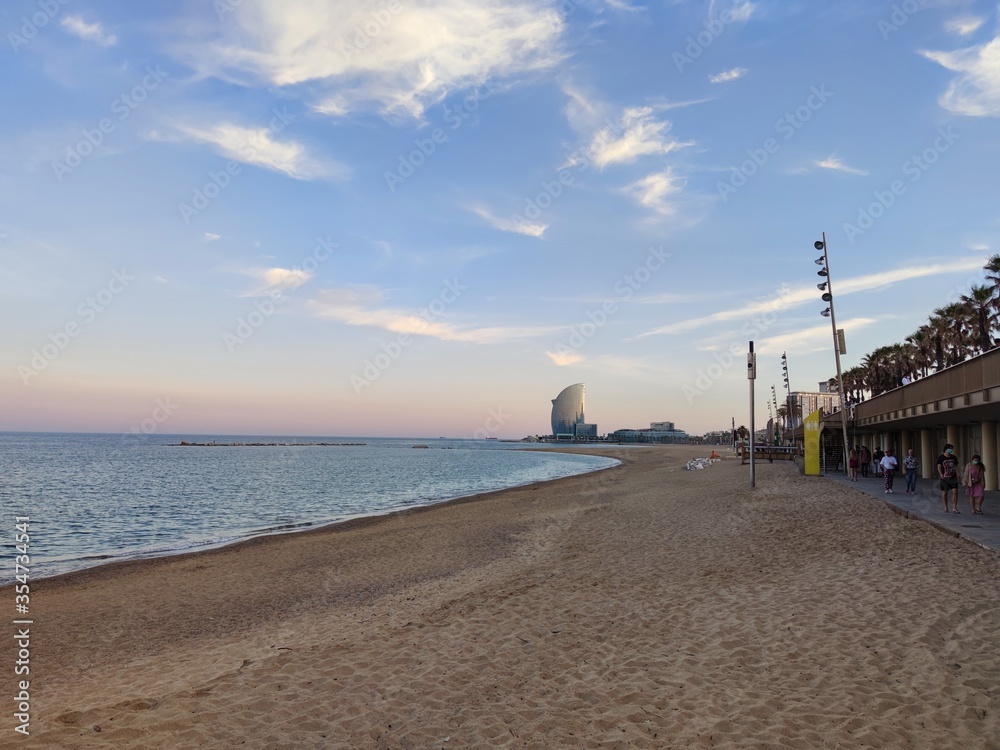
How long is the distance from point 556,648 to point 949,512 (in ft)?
41.6

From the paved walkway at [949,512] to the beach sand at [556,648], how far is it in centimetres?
39

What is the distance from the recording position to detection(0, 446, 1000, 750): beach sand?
16.1 feet

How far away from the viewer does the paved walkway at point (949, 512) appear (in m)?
11.4

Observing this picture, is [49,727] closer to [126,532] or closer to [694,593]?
[694,593]

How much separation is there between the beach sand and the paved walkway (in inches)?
15.5

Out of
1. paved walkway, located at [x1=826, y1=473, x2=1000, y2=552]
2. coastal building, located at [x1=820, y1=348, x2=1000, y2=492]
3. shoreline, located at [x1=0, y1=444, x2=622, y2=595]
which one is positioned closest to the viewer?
paved walkway, located at [x1=826, y1=473, x2=1000, y2=552]

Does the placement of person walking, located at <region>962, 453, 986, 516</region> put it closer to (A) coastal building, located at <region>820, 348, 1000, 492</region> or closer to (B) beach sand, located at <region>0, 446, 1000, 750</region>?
(A) coastal building, located at <region>820, 348, 1000, 492</region>

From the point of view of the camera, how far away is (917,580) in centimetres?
850

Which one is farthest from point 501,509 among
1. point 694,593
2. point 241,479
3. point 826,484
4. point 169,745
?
point 241,479

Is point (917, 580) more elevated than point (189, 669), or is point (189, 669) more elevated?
point (917, 580)

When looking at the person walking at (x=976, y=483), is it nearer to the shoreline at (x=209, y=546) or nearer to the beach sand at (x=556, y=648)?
the beach sand at (x=556, y=648)

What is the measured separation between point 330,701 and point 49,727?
7.87ft

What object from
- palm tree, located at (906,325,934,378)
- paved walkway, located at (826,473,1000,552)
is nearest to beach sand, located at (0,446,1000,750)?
paved walkway, located at (826,473,1000,552)

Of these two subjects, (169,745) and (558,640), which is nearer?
(169,745)
